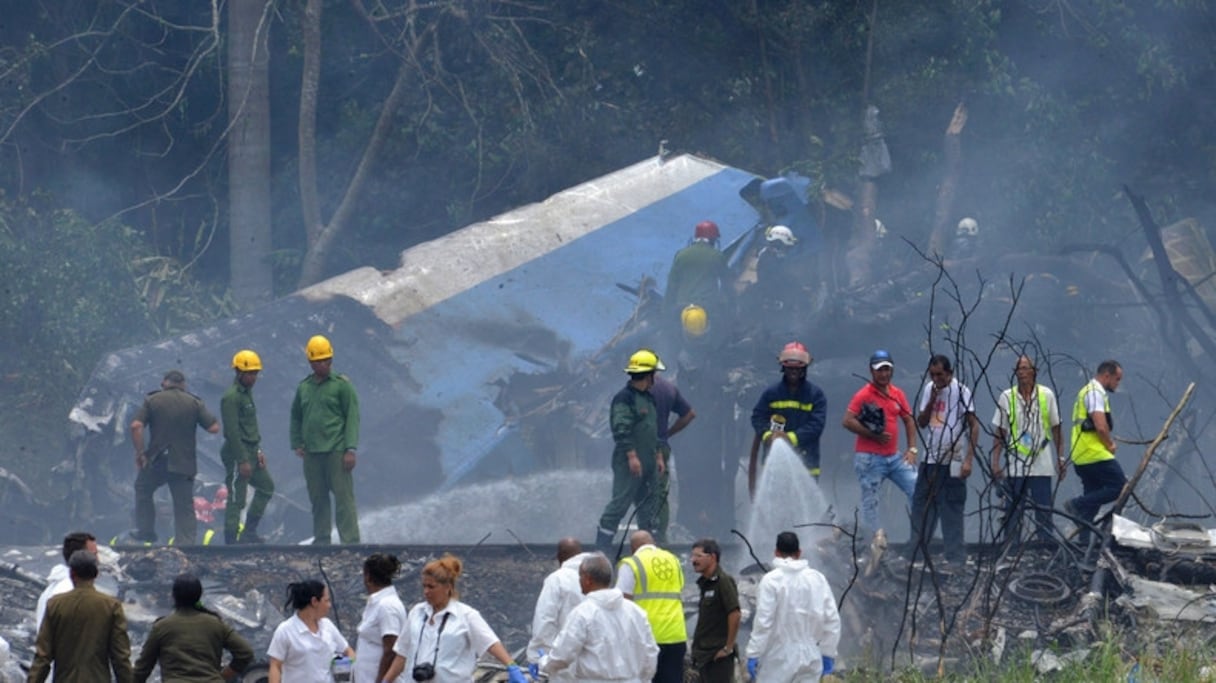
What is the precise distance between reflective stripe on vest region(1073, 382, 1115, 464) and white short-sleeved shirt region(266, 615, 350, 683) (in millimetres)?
5510

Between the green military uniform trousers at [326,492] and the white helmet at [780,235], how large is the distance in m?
6.80

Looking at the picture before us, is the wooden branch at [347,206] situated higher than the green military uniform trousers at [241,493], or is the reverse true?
the wooden branch at [347,206]

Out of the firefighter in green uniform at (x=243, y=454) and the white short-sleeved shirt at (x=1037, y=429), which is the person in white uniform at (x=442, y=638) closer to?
the white short-sleeved shirt at (x=1037, y=429)

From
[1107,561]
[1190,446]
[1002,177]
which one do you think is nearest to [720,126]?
[1002,177]

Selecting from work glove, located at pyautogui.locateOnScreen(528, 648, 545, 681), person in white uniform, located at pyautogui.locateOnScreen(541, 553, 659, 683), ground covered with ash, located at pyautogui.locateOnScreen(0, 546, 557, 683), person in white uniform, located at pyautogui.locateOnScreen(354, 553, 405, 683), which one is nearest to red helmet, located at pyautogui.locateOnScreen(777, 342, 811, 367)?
ground covered with ash, located at pyautogui.locateOnScreen(0, 546, 557, 683)

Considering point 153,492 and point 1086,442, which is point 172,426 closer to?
point 153,492

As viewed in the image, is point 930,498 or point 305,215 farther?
point 305,215

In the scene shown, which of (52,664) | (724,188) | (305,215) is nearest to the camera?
(52,664)

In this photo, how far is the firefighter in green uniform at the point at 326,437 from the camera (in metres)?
11.9

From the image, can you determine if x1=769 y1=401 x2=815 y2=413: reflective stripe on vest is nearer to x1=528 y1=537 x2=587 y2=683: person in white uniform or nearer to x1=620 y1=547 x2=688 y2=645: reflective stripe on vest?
x1=620 y1=547 x2=688 y2=645: reflective stripe on vest

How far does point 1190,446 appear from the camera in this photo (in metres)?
15.2

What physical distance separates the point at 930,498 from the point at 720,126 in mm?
11612

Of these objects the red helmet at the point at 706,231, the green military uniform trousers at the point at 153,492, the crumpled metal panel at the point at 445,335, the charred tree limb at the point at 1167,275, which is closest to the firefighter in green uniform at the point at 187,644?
the green military uniform trousers at the point at 153,492

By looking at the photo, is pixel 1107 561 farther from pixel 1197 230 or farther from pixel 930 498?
pixel 1197 230
